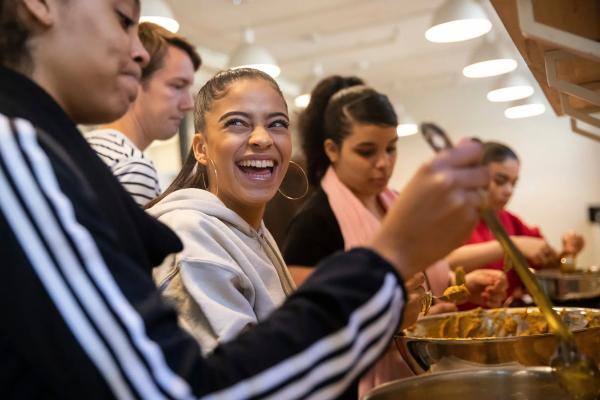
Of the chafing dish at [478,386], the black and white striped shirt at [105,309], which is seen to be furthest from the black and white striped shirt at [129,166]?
the black and white striped shirt at [105,309]

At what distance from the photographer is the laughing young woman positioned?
2.81ft

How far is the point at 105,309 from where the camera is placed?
439 mm

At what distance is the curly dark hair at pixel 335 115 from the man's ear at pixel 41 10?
1297 millimetres

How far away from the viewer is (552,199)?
645 centimetres

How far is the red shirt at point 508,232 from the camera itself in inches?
93.7

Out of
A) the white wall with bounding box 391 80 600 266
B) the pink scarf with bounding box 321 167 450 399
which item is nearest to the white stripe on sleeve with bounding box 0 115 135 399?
the pink scarf with bounding box 321 167 450 399

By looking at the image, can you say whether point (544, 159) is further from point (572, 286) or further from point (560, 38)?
point (560, 38)

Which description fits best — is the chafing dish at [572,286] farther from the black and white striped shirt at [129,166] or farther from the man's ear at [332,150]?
the black and white striped shirt at [129,166]

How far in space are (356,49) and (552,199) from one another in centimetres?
270

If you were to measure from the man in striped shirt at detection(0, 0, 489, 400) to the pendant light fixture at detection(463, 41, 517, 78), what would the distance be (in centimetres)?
264

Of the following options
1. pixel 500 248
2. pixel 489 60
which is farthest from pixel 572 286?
pixel 489 60

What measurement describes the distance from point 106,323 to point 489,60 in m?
2.84

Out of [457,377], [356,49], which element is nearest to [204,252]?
[457,377]

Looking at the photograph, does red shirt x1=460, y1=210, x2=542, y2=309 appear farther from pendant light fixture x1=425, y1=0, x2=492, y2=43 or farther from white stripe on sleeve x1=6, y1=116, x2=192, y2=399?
white stripe on sleeve x1=6, y1=116, x2=192, y2=399
